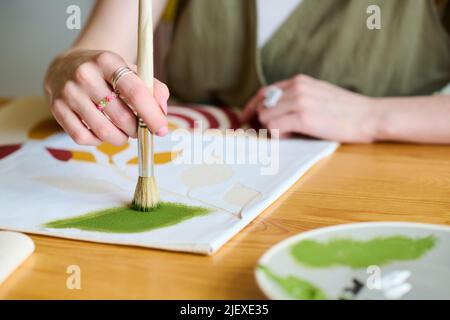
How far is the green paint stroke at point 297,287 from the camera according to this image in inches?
17.2

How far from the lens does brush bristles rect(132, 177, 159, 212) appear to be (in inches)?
23.4

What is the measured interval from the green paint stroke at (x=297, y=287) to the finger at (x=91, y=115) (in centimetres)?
26

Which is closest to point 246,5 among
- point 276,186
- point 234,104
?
point 234,104

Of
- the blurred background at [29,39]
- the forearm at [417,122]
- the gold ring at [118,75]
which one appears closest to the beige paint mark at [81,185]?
the gold ring at [118,75]

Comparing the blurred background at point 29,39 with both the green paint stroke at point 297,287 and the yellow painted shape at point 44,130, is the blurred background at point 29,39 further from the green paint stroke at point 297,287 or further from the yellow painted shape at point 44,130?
the green paint stroke at point 297,287

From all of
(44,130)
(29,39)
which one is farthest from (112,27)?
(29,39)

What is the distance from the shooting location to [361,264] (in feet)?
1.58

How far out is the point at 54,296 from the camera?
0.45 meters

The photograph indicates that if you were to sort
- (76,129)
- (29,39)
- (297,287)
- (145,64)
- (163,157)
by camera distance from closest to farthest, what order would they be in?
(297,287)
(145,64)
(76,129)
(163,157)
(29,39)

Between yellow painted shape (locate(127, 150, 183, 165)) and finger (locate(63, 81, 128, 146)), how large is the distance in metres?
0.11

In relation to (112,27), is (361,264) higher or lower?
lower

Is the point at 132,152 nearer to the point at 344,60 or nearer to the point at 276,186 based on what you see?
the point at 276,186

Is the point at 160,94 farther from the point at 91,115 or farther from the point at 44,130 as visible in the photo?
the point at 44,130

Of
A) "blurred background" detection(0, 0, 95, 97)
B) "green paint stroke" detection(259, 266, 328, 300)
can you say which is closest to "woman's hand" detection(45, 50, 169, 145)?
"green paint stroke" detection(259, 266, 328, 300)
